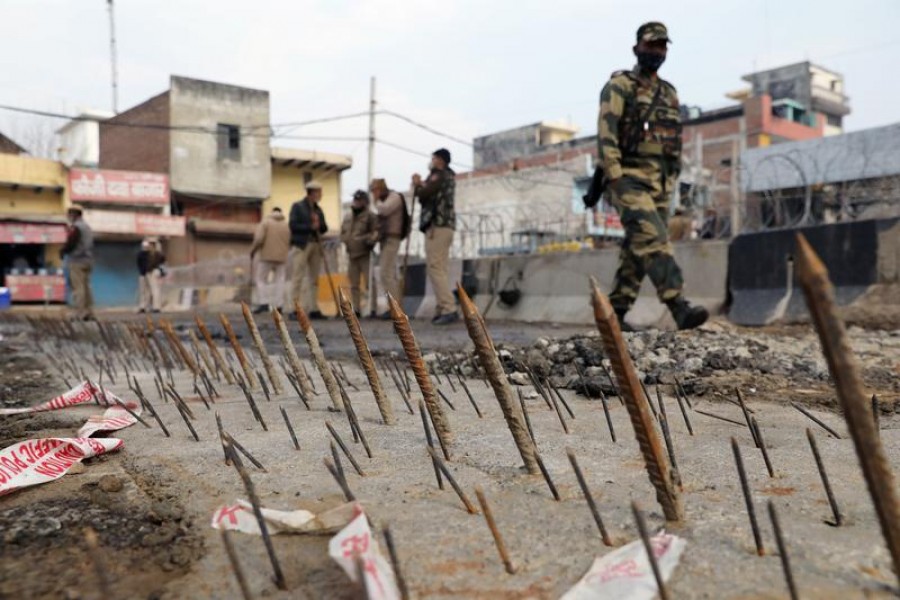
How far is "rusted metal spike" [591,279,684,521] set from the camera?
125 centimetres

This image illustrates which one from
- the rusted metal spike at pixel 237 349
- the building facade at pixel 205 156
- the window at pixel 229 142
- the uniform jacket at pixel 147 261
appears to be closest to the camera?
the rusted metal spike at pixel 237 349

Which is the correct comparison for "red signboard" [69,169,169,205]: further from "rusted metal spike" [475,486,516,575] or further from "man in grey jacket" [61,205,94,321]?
"rusted metal spike" [475,486,516,575]

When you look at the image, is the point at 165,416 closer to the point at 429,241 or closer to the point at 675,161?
the point at 675,161

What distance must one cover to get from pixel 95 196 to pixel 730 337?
24969 mm

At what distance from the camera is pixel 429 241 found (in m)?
7.96

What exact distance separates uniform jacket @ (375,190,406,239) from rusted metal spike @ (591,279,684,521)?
771 centimetres

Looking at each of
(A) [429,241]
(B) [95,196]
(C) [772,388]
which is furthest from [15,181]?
(C) [772,388]

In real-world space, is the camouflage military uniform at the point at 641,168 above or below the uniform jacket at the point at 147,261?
above

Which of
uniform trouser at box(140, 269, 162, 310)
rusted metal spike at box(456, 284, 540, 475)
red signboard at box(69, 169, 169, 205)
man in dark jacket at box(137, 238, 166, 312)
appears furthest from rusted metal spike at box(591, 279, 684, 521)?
red signboard at box(69, 169, 169, 205)

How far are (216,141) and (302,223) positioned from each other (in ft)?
67.3

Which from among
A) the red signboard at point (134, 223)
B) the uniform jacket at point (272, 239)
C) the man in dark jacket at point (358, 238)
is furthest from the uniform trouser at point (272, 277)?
the red signboard at point (134, 223)

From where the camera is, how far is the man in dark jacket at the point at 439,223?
7.73 metres

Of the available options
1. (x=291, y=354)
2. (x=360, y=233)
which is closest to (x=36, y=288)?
(x=360, y=233)

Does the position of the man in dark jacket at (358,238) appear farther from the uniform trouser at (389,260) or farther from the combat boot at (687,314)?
the combat boot at (687,314)
